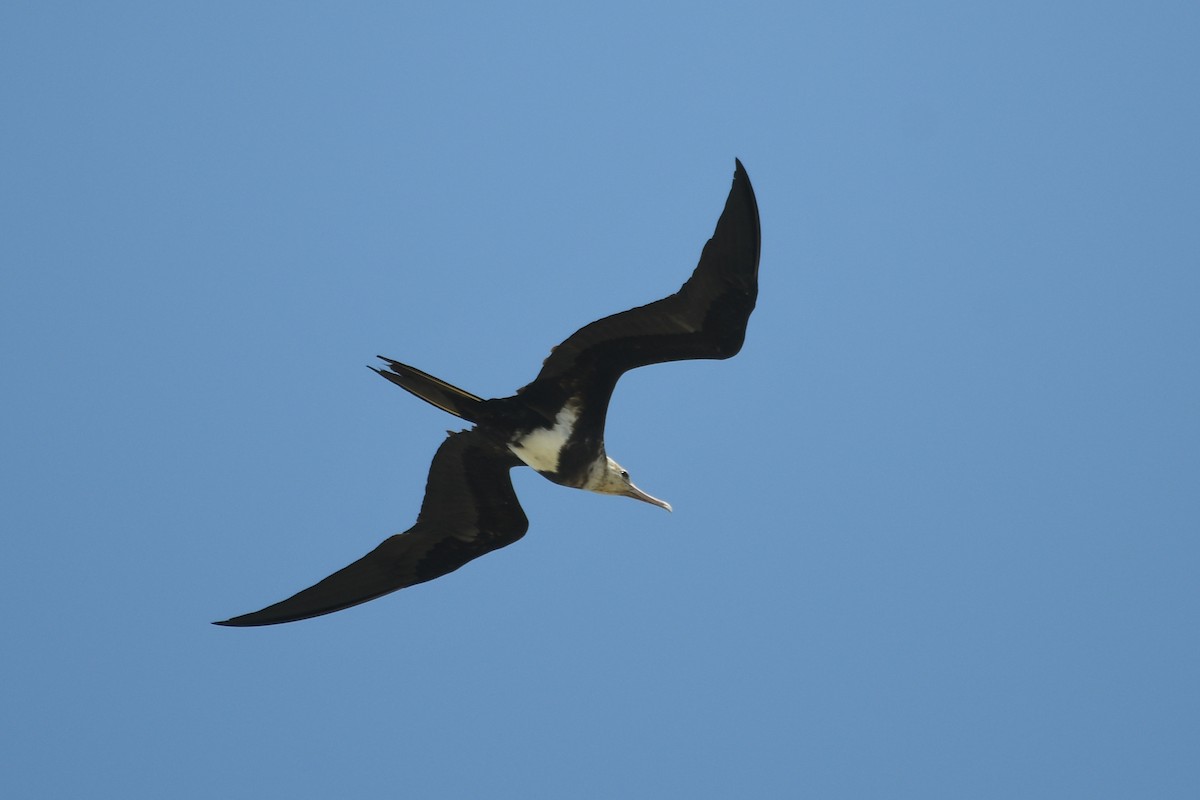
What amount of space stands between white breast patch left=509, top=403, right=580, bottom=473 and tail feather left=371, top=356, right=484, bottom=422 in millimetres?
331

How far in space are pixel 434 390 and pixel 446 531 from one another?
126cm

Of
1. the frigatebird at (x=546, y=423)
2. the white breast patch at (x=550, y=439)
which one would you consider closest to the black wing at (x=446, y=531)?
the frigatebird at (x=546, y=423)

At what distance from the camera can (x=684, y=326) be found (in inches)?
308

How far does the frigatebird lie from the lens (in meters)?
7.58

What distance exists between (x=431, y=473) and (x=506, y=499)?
1.60 feet

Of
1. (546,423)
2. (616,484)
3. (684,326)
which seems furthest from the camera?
(616,484)

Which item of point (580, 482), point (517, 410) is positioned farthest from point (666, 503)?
point (517, 410)

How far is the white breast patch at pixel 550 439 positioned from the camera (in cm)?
829

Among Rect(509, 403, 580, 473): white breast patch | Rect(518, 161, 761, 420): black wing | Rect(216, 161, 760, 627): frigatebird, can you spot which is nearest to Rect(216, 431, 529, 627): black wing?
Rect(216, 161, 760, 627): frigatebird

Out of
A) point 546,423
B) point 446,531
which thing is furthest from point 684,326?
point 446,531

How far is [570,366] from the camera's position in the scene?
8.14 meters

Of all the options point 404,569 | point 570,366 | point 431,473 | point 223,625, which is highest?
point 570,366

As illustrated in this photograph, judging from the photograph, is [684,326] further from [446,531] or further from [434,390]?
[446,531]

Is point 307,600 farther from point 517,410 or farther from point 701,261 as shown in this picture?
point 701,261
